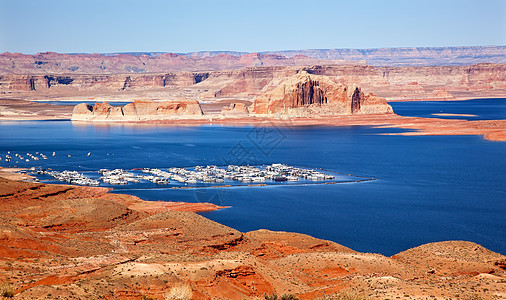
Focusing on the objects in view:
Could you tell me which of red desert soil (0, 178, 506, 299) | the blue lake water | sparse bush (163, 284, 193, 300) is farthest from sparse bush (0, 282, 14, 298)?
the blue lake water

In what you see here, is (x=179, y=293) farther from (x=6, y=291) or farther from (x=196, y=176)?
(x=196, y=176)

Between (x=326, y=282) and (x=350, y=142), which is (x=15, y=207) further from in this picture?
(x=350, y=142)

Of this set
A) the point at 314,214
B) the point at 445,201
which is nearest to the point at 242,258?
the point at 314,214

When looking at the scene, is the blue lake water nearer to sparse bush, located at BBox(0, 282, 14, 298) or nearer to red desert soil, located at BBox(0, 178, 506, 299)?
red desert soil, located at BBox(0, 178, 506, 299)

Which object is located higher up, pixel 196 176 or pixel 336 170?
pixel 196 176

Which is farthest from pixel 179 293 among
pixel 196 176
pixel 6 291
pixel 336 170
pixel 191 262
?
pixel 336 170

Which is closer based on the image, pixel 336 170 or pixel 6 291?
pixel 6 291
